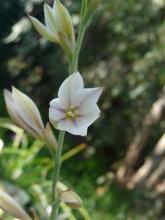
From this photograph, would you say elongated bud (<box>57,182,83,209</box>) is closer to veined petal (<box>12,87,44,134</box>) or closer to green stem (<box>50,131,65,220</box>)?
green stem (<box>50,131,65,220</box>)

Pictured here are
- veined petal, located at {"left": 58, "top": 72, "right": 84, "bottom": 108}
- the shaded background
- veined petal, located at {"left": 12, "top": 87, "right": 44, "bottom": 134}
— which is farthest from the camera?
the shaded background

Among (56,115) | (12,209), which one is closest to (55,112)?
(56,115)

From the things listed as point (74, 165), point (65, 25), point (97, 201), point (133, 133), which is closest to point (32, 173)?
point (97, 201)

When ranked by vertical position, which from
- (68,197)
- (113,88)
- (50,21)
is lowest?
(68,197)

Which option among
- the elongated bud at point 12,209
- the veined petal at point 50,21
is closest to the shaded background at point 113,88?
the elongated bud at point 12,209

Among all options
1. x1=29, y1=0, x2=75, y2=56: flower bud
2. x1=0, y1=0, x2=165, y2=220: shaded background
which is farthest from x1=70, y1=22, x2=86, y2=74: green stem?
x1=0, y1=0, x2=165, y2=220: shaded background

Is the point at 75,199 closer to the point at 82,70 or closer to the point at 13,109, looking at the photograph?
the point at 13,109

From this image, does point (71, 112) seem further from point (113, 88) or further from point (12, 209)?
point (113, 88)
